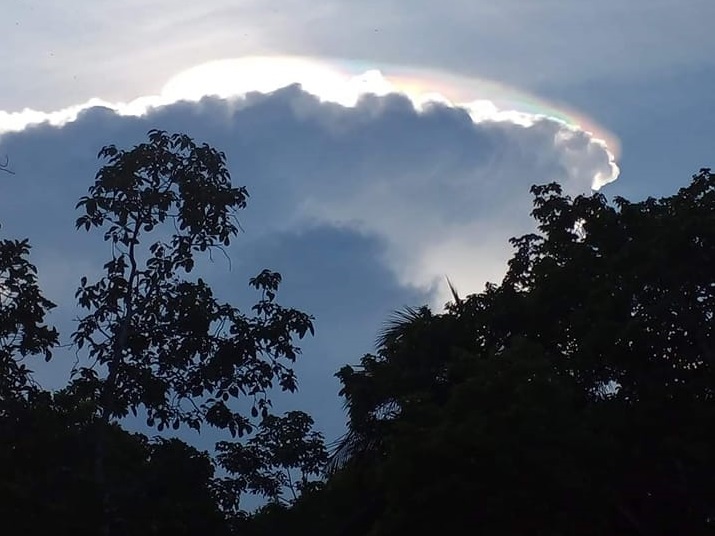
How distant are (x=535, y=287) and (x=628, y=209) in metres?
2.09

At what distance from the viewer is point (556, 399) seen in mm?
15352

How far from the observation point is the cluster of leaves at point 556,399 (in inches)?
591

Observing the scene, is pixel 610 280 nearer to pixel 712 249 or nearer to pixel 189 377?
pixel 712 249

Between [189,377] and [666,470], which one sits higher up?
[189,377]

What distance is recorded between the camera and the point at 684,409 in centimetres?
1755

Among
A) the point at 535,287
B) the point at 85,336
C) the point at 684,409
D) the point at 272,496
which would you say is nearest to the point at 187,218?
the point at 85,336

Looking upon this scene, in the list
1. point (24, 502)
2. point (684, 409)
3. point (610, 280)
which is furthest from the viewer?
point (610, 280)

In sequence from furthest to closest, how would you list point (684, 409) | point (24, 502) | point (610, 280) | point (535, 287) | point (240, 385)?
point (535, 287) → point (610, 280) → point (684, 409) → point (240, 385) → point (24, 502)

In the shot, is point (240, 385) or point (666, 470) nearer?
point (240, 385)

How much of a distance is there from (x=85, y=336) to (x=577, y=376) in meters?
7.85

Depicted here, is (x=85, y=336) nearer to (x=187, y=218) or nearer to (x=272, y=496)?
(x=187, y=218)

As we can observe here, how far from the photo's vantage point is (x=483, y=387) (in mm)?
15430

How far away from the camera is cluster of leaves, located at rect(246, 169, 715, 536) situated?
591 inches

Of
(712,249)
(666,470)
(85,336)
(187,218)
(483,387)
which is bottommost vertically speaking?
(666,470)
